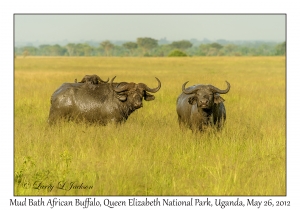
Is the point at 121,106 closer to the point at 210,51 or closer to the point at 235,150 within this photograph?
the point at 235,150

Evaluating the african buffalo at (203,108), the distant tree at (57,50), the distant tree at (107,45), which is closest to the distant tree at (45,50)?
the distant tree at (57,50)

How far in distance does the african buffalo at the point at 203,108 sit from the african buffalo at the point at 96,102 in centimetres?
114

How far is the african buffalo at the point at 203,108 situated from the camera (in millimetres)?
8961

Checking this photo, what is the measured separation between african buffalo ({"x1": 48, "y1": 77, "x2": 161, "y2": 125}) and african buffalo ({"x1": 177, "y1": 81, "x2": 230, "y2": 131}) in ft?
3.74

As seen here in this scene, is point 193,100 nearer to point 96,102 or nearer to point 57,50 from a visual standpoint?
point 96,102

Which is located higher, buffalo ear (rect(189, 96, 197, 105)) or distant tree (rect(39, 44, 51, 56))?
distant tree (rect(39, 44, 51, 56))

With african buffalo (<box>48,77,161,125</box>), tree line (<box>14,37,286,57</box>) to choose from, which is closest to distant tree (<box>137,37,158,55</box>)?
tree line (<box>14,37,286,57</box>)

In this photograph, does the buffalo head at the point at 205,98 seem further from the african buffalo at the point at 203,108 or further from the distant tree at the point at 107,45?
the distant tree at the point at 107,45

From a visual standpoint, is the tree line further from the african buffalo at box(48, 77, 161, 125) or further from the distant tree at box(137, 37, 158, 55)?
the african buffalo at box(48, 77, 161, 125)

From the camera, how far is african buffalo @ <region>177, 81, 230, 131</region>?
29.4 feet

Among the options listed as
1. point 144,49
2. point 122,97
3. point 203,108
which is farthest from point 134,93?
point 144,49

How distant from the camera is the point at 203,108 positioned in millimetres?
9219
